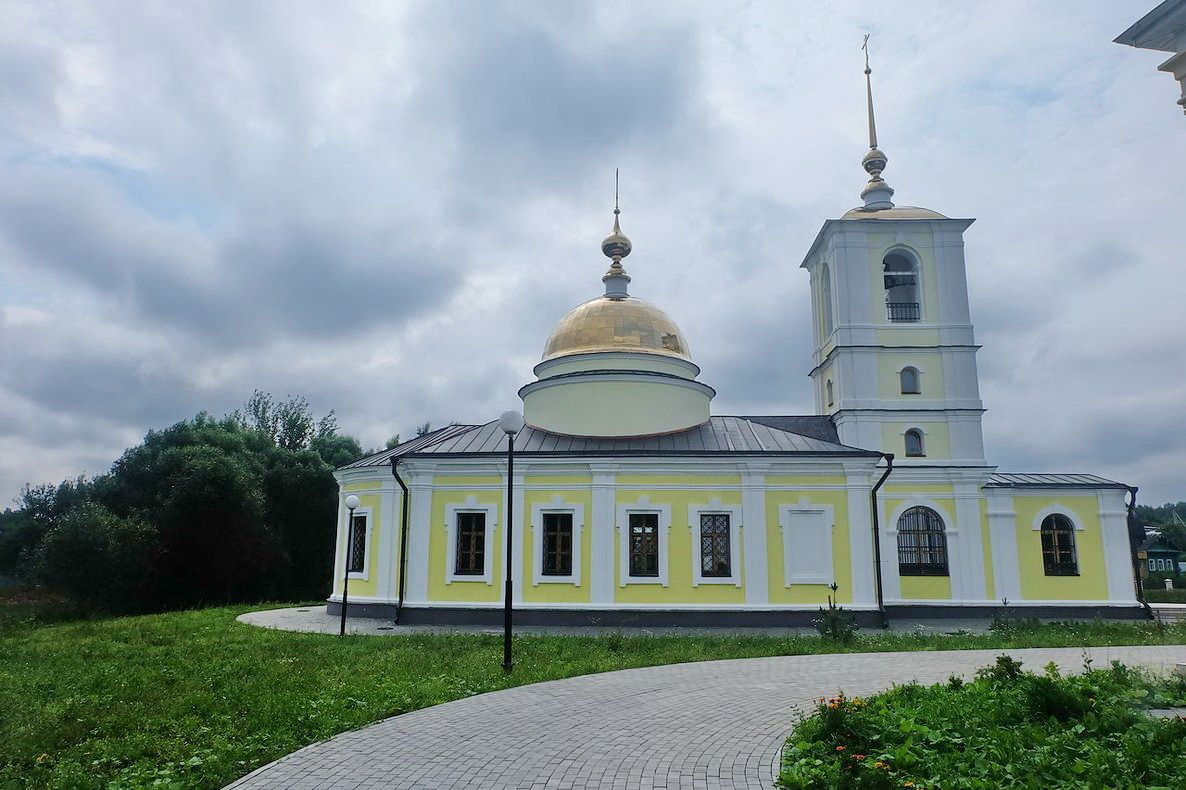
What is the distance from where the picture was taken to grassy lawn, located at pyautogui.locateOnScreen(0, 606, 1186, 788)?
6996 mm

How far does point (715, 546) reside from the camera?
64.6 ft

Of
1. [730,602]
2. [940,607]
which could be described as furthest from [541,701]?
[940,607]

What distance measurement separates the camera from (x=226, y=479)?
99.7 ft

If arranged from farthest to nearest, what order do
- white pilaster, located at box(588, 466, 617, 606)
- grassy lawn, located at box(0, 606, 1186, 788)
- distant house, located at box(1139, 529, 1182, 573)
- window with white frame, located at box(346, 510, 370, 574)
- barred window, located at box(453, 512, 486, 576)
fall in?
distant house, located at box(1139, 529, 1182, 573) < window with white frame, located at box(346, 510, 370, 574) < barred window, located at box(453, 512, 486, 576) < white pilaster, located at box(588, 466, 617, 606) < grassy lawn, located at box(0, 606, 1186, 788)

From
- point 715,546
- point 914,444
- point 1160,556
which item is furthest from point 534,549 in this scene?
point 1160,556

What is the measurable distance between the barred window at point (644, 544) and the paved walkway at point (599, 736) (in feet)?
25.9

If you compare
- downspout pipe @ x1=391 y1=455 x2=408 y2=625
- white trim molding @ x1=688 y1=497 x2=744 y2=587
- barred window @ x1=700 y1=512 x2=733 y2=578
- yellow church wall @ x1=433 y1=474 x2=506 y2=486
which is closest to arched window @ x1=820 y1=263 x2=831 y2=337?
white trim molding @ x1=688 y1=497 x2=744 y2=587

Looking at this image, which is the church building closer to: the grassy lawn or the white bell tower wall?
the white bell tower wall

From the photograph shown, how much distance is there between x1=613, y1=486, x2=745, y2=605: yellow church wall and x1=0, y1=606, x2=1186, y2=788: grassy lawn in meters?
3.70

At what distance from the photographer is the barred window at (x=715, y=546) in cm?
1955

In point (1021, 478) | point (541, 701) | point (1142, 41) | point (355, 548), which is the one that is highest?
point (1142, 41)

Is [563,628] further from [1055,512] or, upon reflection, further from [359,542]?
[1055,512]

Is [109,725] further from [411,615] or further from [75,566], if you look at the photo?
[75,566]

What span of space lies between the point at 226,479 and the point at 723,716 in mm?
27428
